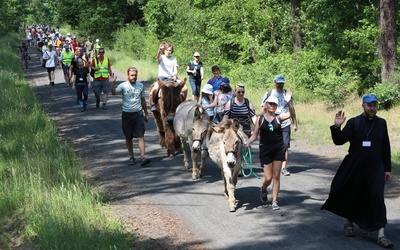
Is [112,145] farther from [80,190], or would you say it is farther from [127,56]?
[127,56]

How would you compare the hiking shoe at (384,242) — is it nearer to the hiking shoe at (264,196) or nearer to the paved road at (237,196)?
the paved road at (237,196)

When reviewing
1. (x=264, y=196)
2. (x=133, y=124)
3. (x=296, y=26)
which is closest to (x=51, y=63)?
(x=296, y=26)

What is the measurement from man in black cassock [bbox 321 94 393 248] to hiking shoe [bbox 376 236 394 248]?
2cm

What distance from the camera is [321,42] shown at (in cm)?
2186

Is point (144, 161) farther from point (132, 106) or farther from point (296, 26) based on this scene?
point (296, 26)

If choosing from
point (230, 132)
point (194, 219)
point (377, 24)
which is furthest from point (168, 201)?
point (377, 24)

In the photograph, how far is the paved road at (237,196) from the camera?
768cm

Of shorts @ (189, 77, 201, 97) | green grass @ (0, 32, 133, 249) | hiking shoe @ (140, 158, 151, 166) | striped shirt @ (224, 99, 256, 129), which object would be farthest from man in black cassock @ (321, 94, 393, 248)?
shorts @ (189, 77, 201, 97)

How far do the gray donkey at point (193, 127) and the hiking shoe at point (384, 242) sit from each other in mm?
4024

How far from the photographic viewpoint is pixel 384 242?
281 inches

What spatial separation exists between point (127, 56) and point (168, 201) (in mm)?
31729

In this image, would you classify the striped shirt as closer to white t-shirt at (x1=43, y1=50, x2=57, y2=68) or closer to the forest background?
the forest background

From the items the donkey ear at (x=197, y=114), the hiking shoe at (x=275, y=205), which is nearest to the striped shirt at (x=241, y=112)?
the donkey ear at (x=197, y=114)

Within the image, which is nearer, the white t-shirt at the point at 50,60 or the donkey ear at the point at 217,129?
the donkey ear at the point at 217,129
